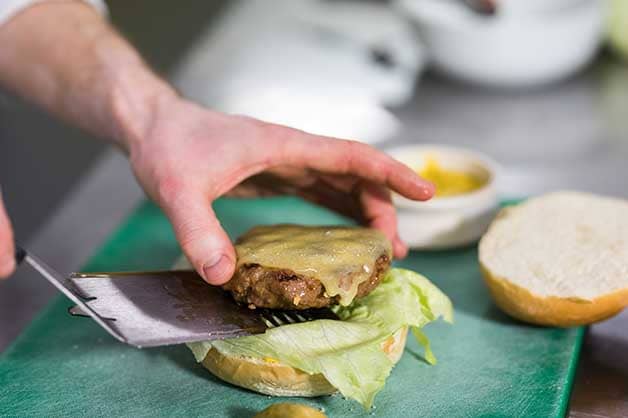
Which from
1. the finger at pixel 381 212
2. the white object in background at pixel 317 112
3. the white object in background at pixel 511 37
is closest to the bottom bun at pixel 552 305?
the finger at pixel 381 212

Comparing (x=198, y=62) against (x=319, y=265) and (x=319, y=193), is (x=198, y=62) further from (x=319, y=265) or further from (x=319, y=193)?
(x=319, y=265)

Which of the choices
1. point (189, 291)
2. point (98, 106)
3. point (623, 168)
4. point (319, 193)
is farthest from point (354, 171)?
point (623, 168)

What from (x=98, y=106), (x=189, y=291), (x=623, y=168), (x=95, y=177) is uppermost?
(x=98, y=106)

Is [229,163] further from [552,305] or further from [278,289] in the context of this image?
[552,305]

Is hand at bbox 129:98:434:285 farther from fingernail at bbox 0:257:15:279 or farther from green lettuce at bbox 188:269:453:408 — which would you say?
fingernail at bbox 0:257:15:279

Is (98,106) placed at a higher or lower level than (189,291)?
higher

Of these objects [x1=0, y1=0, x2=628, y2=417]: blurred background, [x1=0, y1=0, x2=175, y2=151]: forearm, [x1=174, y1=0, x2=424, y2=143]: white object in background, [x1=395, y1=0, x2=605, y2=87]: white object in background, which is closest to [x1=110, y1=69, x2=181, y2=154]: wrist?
[x1=0, y1=0, x2=175, y2=151]: forearm

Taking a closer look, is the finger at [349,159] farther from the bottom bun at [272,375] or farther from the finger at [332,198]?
the bottom bun at [272,375]
